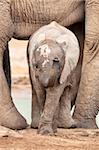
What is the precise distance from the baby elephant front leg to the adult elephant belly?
0.70 metres

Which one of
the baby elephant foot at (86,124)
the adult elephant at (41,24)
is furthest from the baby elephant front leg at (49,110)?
the baby elephant foot at (86,124)

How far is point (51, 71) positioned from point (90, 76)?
3.17ft

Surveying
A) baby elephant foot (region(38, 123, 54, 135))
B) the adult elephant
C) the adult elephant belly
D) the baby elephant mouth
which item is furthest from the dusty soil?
the adult elephant belly

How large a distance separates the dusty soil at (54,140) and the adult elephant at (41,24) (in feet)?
0.81

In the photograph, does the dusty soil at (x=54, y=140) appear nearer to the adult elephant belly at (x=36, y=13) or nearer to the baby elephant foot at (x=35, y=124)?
the baby elephant foot at (x=35, y=124)

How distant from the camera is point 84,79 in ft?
24.5

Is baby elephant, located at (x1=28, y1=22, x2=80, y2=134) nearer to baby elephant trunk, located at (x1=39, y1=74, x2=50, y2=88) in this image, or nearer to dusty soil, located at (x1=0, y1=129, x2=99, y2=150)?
baby elephant trunk, located at (x1=39, y1=74, x2=50, y2=88)

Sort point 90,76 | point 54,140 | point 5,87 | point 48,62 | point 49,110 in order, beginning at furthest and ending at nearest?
point 90,76, point 5,87, point 49,110, point 54,140, point 48,62

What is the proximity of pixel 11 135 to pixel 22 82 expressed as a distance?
8569mm

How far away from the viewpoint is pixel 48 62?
6.48 meters

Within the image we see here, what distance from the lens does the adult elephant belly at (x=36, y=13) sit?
725 cm

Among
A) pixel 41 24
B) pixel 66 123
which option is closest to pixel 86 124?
pixel 66 123

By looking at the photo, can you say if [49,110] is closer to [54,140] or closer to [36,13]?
[54,140]

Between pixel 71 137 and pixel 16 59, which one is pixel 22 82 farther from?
pixel 71 137
